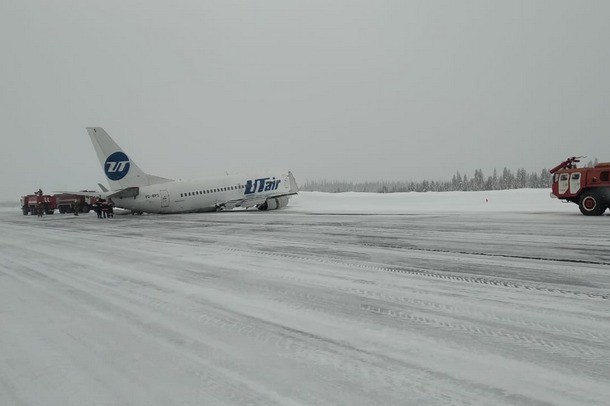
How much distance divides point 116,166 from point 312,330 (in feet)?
107

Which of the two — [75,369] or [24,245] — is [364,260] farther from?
[24,245]

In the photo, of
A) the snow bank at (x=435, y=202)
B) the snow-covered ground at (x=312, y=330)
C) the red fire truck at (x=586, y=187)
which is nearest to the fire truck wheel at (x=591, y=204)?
the red fire truck at (x=586, y=187)

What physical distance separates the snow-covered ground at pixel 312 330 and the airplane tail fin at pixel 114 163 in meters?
25.2

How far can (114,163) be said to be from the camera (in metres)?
33.4

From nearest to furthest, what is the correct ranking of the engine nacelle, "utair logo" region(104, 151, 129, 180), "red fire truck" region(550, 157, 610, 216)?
"red fire truck" region(550, 157, 610, 216)
"utair logo" region(104, 151, 129, 180)
the engine nacelle

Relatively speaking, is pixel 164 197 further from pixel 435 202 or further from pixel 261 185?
pixel 435 202

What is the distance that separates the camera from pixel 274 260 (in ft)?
32.1

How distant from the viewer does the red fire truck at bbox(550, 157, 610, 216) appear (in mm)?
22438

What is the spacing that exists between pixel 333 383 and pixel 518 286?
4.43m

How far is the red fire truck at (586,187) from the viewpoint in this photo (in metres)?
22.4

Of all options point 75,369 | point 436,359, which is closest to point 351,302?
point 436,359

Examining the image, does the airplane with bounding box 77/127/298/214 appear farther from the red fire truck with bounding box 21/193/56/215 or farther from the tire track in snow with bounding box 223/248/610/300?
the tire track in snow with bounding box 223/248/610/300

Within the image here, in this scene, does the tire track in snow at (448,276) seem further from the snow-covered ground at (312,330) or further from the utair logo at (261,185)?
the utair logo at (261,185)

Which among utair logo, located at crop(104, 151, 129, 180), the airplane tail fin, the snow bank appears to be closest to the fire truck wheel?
the snow bank
